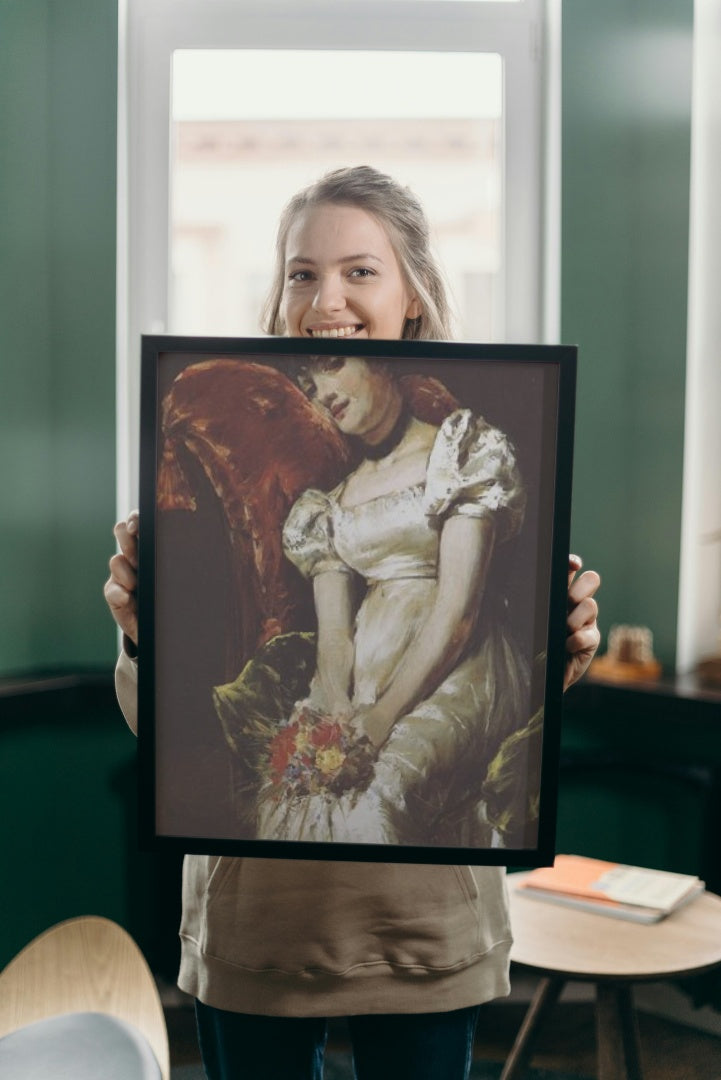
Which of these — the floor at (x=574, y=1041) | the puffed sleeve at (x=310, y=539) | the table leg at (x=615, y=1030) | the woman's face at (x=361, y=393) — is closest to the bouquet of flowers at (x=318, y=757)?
the puffed sleeve at (x=310, y=539)

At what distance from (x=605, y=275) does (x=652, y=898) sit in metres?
1.49

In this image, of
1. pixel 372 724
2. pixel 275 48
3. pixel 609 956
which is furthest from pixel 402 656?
pixel 275 48

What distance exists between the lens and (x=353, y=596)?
95 centimetres

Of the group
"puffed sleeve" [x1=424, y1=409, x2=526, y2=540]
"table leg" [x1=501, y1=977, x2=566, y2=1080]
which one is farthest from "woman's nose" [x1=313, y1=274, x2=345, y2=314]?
"table leg" [x1=501, y1=977, x2=566, y2=1080]

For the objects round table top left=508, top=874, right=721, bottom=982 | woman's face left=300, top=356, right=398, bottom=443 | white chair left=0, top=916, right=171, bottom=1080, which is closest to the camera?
white chair left=0, top=916, right=171, bottom=1080

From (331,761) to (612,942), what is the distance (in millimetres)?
1040

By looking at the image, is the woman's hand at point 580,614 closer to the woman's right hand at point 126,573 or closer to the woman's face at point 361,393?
the woman's face at point 361,393

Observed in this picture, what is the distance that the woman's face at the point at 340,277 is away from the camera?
1118mm

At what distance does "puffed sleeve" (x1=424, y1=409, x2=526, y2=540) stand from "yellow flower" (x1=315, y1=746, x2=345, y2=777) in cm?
23

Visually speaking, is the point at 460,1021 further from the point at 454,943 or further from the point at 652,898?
the point at 652,898

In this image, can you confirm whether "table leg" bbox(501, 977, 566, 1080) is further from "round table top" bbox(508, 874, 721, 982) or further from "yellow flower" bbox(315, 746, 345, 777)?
"yellow flower" bbox(315, 746, 345, 777)

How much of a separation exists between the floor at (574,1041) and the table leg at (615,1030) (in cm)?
60

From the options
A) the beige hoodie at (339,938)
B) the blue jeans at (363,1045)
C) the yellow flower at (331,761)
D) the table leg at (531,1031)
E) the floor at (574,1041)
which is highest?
the yellow flower at (331,761)

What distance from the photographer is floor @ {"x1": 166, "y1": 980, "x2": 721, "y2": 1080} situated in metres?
2.40
